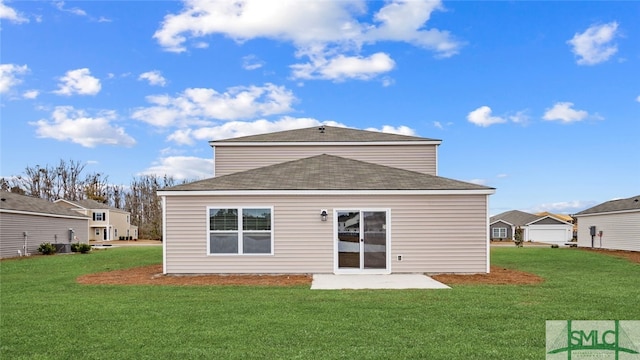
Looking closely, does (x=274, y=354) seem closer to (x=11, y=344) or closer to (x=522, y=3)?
(x=11, y=344)

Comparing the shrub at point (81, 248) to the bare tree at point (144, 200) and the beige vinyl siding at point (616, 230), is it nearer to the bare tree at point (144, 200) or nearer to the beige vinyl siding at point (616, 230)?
the bare tree at point (144, 200)

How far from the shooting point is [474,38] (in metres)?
18.7

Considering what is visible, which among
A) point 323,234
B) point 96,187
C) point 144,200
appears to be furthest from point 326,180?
point 96,187

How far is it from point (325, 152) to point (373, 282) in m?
8.54

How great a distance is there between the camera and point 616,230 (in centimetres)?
2966

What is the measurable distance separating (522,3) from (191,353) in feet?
48.5

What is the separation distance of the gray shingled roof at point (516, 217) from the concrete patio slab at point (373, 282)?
1610 inches

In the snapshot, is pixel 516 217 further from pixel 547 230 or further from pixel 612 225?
pixel 612 225

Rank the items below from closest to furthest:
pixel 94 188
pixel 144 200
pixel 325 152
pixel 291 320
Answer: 1. pixel 291 320
2. pixel 325 152
3. pixel 94 188
4. pixel 144 200

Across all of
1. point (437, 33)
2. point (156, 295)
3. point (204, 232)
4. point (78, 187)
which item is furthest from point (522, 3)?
point (78, 187)

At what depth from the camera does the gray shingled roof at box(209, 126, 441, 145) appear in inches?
771

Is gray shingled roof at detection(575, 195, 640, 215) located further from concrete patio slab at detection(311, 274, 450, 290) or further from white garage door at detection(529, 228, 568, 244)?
concrete patio slab at detection(311, 274, 450, 290)

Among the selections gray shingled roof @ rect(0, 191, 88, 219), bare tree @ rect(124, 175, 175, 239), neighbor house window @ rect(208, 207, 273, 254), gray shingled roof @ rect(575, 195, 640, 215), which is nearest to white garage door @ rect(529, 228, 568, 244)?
gray shingled roof @ rect(575, 195, 640, 215)

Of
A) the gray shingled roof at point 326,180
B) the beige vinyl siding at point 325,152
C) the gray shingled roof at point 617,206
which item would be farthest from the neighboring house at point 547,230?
the gray shingled roof at point 326,180
